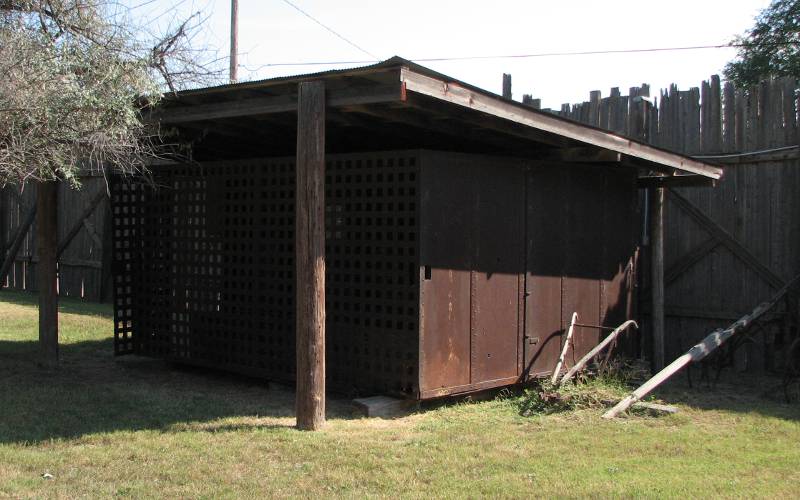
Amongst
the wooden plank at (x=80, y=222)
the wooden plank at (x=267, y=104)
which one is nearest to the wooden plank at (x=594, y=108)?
the wooden plank at (x=267, y=104)

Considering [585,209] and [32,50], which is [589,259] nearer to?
[585,209]

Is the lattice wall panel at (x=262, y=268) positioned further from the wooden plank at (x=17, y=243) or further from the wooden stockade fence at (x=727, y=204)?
the wooden plank at (x=17, y=243)

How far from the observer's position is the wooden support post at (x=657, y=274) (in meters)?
9.70

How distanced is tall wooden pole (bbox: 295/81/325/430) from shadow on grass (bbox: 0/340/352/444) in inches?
19.1

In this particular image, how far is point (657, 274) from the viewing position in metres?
9.72

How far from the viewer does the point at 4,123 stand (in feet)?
22.4

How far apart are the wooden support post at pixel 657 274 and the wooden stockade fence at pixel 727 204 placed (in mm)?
513

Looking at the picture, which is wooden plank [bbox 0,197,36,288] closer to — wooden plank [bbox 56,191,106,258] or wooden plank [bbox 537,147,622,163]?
wooden plank [bbox 56,191,106,258]

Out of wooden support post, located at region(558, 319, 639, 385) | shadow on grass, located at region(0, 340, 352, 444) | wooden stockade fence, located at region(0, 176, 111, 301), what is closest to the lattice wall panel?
shadow on grass, located at region(0, 340, 352, 444)

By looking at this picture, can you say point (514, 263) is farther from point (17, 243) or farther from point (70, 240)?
point (17, 243)

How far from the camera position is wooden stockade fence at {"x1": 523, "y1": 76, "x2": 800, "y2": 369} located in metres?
9.28

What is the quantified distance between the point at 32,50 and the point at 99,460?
384cm

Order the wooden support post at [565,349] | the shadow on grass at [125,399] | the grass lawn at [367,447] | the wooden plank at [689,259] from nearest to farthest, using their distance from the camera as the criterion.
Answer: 1. the grass lawn at [367,447]
2. the shadow on grass at [125,399]
3. the wooden support post at [565,349]
4. the wooden plank at [689,259]

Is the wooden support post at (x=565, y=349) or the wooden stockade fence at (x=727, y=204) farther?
the wooden stockade fence at (x=727, y=204)
